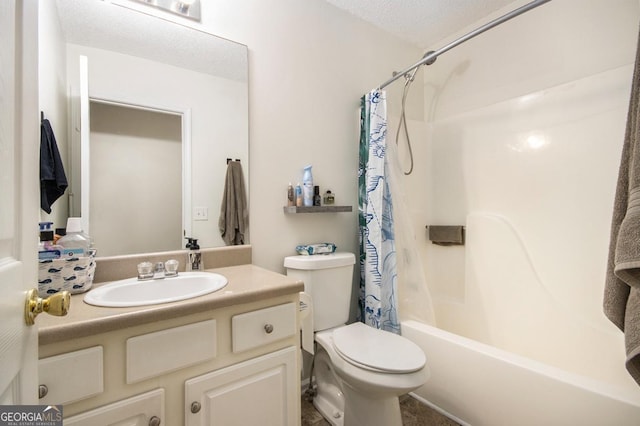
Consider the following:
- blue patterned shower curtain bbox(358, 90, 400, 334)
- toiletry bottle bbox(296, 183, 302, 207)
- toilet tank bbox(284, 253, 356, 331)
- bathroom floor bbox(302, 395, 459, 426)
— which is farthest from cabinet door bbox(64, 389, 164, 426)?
blue patterned shower curtain bbox(358, 90, 400, 334)

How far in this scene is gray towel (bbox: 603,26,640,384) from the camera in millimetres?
766

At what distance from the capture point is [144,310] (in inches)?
30.3

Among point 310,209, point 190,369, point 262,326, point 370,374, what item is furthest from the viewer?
point 310,209

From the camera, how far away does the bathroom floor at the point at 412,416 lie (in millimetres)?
1437

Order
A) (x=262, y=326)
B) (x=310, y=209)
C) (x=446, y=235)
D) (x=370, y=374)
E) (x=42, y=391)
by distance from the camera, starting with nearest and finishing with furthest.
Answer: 1. (x=42, y=391)
2. (x=262, y=326)
3. (x=370, y=374)
4. (x=310, y=209)
5. (x=446, y=235)

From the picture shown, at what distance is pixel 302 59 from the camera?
1.72 metres

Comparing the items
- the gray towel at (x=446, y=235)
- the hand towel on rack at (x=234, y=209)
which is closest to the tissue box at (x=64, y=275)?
the hand towel on rack at (x=234, y=209)

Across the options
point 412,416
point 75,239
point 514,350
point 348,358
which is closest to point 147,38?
point 75,239

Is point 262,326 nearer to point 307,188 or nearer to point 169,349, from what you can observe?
point 169,349

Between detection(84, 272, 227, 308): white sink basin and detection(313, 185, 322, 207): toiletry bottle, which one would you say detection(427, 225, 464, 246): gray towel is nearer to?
detection(313, 185, 322, 207): toiletry bottle

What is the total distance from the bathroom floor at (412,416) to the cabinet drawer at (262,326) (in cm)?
74

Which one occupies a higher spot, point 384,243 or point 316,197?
point 316,197

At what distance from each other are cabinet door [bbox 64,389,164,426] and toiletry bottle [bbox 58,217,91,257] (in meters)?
0.50

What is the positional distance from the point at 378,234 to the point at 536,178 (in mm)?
1033
